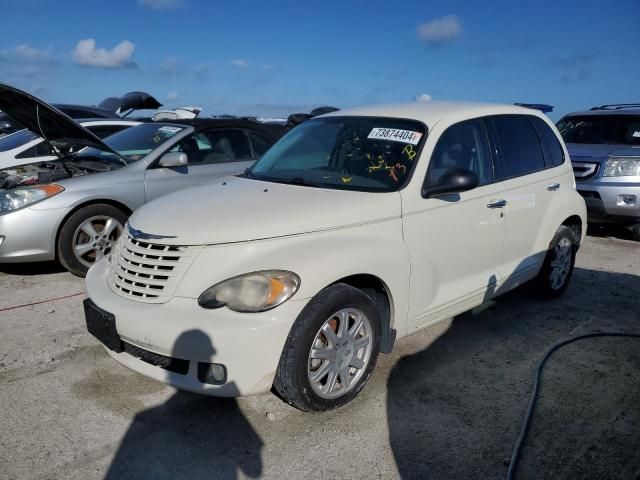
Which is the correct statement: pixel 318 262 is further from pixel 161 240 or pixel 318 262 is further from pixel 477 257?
pixel 477 257

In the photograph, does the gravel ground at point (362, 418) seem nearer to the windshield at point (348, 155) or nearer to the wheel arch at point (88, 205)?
the wheel arch at point (88, 205)

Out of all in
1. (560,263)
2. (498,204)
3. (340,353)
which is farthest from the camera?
(560,263)

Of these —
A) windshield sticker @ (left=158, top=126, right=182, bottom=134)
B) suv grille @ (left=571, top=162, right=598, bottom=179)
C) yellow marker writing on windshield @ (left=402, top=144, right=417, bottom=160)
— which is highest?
windshield sticker @ (left=158, top=126, right=182, bottom=134)

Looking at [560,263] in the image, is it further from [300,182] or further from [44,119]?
[44,119]

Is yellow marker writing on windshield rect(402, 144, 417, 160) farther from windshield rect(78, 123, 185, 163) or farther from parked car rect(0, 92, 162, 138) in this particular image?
parked car rect(0, 92, 162, 138)

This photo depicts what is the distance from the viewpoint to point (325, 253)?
300 centimetres

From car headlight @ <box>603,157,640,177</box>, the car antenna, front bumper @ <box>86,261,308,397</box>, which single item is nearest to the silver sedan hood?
the car antenna

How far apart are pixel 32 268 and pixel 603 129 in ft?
26.3

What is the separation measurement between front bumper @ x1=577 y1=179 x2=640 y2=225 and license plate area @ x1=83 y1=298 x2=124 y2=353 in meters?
6.63

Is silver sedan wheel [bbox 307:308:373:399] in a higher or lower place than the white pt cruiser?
lower

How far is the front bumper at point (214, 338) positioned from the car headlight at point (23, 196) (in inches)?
115

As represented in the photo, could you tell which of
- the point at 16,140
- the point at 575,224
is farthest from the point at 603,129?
the point at 16,140

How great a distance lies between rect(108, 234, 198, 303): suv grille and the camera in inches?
115

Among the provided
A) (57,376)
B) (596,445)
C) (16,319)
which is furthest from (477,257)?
(16,319)
